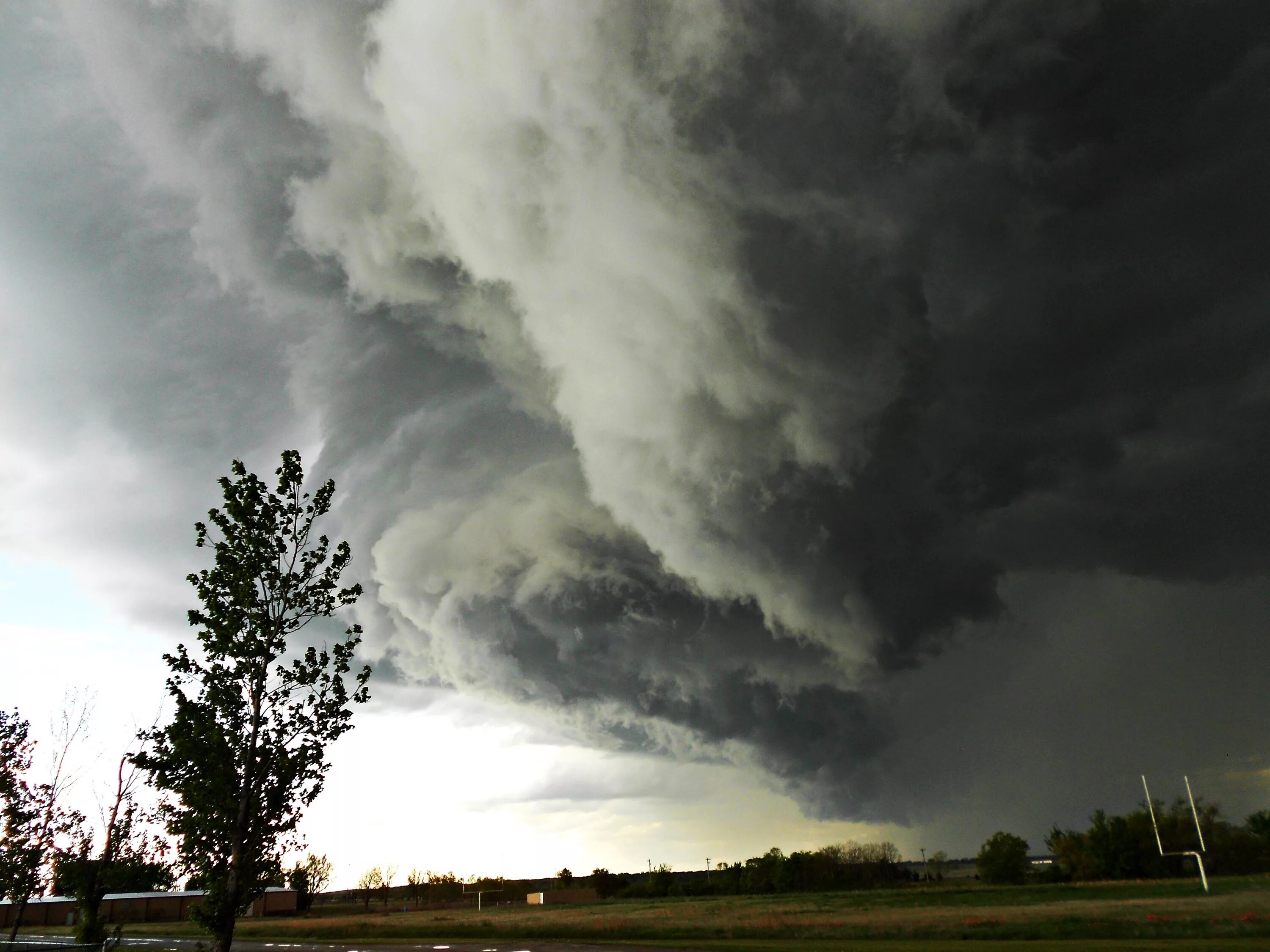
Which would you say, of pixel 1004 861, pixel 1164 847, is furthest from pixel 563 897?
pixel 1164 847

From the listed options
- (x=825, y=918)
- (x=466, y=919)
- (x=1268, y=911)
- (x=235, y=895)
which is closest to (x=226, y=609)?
(x=235, y=895)

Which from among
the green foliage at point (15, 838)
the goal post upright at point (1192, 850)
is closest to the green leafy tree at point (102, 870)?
the green foliage at point (15, 838)

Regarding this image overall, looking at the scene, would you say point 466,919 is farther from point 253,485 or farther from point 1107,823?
point 1107,823

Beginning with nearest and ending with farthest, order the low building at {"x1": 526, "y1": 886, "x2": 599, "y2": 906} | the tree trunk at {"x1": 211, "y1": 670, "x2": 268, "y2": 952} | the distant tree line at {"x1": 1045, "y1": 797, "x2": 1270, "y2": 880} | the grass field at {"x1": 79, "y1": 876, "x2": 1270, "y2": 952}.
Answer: the tree trunk at {"x1": 211, "y1": 670, "x2": 268, "y2": 952}
the grass field at {"x1": 79, "y1": 876, "x2": 1270, "y2": 952}
the distant tree line at {"x1": 1045, "y1": 797, "x2": 1270, "y2": 880}
the low building at {"x1": 526, "y1": 886, "x2": 599, "y2": 906}

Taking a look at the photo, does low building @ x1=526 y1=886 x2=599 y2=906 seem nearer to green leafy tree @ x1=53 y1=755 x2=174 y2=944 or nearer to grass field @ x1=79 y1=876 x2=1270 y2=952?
grass field @ x1=79 y1=876 x2=1270 y2=952

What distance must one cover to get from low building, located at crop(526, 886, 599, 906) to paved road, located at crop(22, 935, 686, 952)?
107654 mm

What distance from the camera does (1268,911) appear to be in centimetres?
5097

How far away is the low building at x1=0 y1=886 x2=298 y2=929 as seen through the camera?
143m

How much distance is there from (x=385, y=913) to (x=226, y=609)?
451 ft

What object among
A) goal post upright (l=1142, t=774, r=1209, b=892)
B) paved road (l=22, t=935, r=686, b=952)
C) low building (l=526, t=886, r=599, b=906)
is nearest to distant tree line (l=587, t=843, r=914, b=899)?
low building (l=526, t=886, r=599, b=906)

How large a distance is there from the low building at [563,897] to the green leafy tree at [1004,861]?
8242 centimetres

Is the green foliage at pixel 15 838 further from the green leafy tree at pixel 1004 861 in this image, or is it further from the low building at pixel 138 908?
the green leafy tree at pixel 1004 861

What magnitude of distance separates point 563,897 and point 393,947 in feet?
480

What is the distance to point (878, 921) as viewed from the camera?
60062 mm
